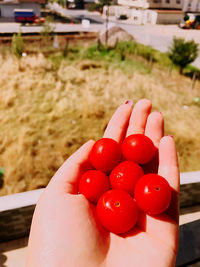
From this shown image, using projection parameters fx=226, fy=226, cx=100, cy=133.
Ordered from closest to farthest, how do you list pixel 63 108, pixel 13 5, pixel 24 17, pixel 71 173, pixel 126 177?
pixel 126 177 → pixel 71 173 → pixel 63 108 → pixel 24 17 → pixel 13 5

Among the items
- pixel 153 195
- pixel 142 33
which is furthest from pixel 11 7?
pixel 153 195

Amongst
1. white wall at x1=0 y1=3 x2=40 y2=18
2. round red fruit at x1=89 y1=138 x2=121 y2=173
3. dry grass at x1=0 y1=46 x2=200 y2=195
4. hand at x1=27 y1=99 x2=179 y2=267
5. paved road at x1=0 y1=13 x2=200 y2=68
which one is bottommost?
dry grass at x1=0 y1=46 x2=200 y2=195

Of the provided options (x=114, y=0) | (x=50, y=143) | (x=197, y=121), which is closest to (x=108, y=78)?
(x=197, y=121)

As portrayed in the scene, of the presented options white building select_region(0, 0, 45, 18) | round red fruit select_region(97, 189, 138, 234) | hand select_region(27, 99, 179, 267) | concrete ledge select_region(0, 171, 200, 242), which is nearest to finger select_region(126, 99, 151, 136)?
hand select_region(27, 99, 179, 267)

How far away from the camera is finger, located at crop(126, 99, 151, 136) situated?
3.73 meters

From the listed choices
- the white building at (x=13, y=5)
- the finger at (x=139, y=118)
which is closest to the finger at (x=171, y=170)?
the finger at (x=139, y=118)

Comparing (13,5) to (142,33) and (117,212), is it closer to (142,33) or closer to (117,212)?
(142,33)

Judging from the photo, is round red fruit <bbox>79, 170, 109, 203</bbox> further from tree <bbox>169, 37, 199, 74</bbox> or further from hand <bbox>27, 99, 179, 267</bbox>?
tree <bbox>169, 37, 199, 74</bbox>

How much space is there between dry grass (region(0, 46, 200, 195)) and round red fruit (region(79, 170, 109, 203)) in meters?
2.62

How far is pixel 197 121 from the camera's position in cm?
761

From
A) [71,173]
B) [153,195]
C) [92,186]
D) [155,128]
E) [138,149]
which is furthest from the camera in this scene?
[155,128]

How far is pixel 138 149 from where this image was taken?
2.88m

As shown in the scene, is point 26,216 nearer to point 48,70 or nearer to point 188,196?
point 188,196

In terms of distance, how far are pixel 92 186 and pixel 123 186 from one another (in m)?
0.38
